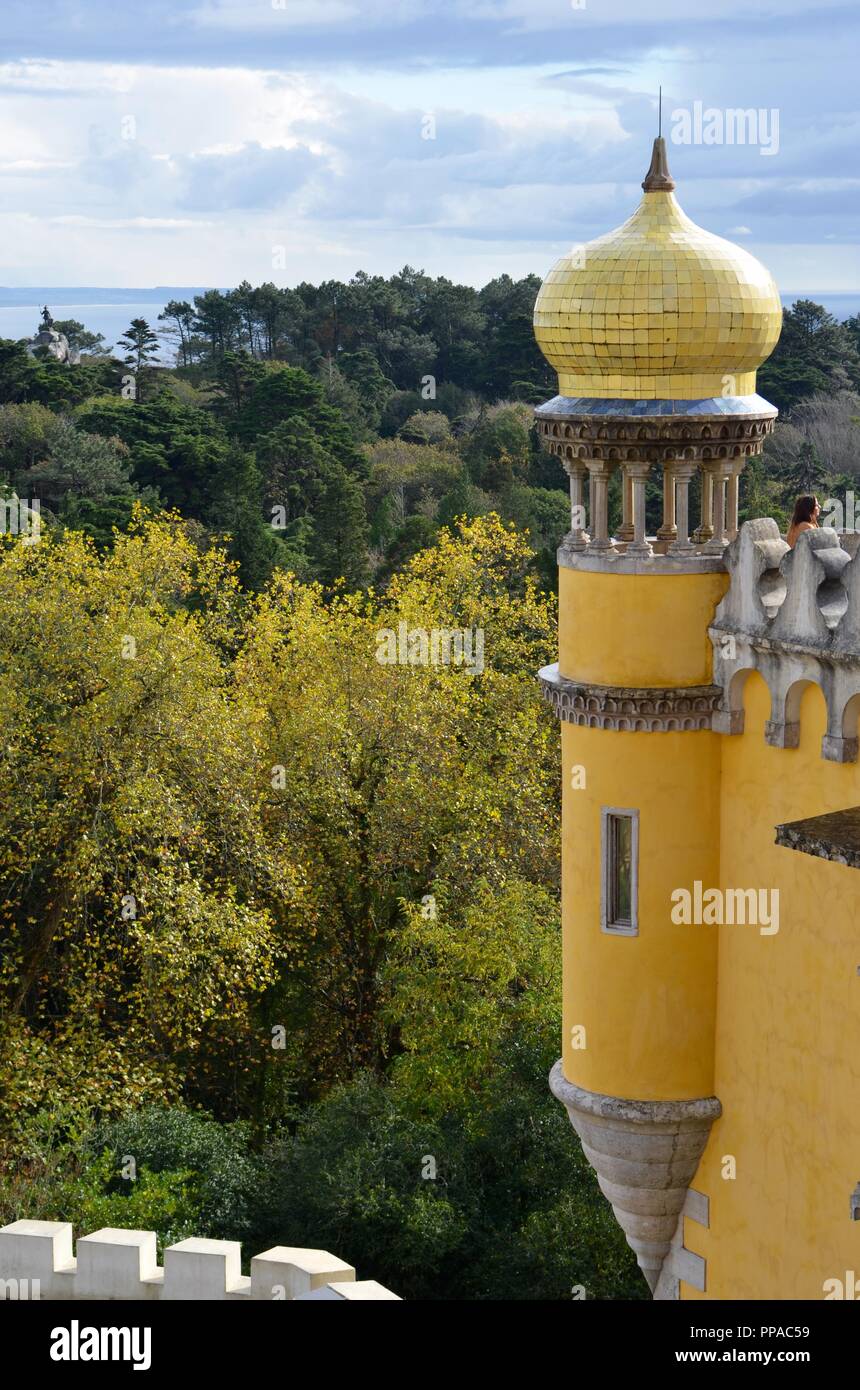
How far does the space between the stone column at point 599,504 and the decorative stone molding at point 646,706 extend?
1044mm

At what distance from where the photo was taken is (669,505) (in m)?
14.8

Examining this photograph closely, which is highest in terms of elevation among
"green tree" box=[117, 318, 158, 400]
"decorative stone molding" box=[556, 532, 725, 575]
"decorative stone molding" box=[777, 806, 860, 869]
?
"green tree" box=[117, 318, 158, 400]

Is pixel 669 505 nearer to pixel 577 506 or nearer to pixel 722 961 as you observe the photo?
pixel 577 506

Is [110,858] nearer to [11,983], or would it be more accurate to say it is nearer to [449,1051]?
[11,983]

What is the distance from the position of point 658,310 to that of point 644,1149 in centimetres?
624

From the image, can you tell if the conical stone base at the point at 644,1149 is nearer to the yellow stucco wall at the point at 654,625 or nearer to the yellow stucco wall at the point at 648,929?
the yellow stucco wall at the point at 648,929

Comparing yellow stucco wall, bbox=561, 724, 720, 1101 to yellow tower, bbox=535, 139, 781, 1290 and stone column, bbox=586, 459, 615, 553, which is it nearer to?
yellow tower, bbox=535, 139, 781, 1290

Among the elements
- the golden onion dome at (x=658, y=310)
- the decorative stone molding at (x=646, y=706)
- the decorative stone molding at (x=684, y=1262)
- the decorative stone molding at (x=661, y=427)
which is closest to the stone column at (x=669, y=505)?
the decorative stone molding at (x=661, y=427)

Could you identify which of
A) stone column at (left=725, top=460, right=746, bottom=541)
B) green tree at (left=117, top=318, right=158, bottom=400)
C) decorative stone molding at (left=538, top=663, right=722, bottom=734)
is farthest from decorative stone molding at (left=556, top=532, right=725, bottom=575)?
green tree at (left=117, top=318, right=158, bottom=400)

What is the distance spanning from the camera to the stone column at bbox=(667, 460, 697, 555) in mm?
14734

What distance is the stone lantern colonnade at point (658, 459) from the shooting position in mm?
14625

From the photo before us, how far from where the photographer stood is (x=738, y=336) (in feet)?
47.8

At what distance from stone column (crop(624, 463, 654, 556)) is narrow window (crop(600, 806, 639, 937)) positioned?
6.34 feet
